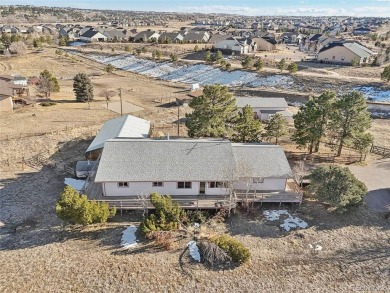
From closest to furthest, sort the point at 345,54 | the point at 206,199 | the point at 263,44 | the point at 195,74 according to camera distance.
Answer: the point at 206,199 < the point at 195,74 < the point at 345,54 < the point at 263,44

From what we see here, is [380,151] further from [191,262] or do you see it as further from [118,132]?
[118,132]

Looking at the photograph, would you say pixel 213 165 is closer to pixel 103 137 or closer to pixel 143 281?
pixel 143 281

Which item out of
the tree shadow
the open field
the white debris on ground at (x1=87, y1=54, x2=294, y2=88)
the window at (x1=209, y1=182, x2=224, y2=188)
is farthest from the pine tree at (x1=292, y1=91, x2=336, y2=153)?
the white debris on ground at (x1=87, y1=54, x2=294, y2=88)

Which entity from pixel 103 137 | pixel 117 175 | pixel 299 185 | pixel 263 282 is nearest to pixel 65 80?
pixel 103 137

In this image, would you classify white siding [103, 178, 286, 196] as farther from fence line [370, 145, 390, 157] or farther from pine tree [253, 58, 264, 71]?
pine tree [253, 58, 264, 71]

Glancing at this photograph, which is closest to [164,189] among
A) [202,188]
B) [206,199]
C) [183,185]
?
[183,185]

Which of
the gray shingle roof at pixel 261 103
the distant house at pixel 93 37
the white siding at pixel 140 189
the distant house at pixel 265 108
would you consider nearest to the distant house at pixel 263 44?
the distant house at pixel 93 37

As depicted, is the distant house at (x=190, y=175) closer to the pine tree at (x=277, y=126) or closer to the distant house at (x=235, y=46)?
the pine tree at (x=277, y=126)

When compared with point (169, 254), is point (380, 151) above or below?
above
